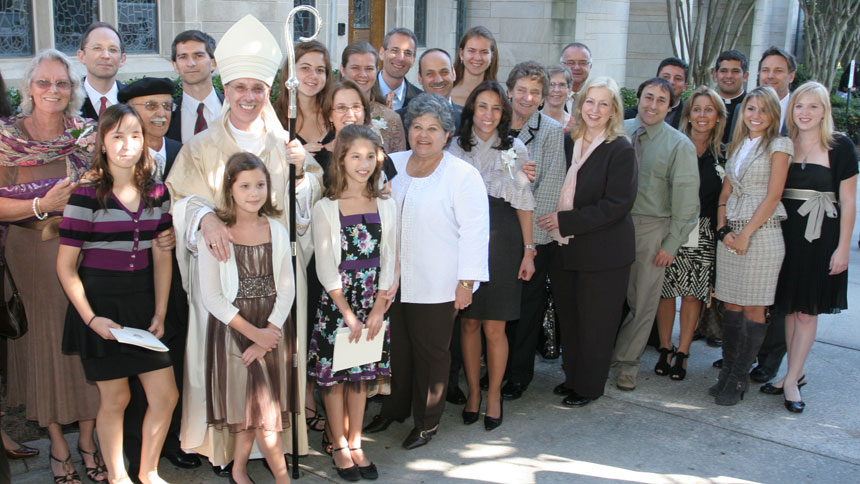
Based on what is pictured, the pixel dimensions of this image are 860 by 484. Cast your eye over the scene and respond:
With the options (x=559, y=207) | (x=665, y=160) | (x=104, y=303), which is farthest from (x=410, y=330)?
(x=665, y=160)

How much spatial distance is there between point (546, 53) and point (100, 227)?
11.1 metres

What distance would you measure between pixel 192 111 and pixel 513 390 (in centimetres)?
265

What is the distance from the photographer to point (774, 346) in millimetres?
5758

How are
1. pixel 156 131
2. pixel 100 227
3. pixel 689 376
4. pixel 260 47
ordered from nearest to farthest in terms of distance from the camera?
pixel 100 227
pixel 260 47
pixel 156 131
pixel 689 376

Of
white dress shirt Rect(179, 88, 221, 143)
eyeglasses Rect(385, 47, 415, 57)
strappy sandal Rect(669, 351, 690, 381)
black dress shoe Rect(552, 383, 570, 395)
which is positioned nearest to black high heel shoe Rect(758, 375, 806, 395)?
strappy sandal Rect(669, 351, 690, 381)

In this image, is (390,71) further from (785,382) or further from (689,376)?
(785,382)

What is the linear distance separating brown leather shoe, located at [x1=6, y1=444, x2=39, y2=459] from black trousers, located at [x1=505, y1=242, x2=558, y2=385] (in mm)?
2832

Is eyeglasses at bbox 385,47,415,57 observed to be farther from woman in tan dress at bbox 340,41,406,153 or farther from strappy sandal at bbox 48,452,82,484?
strappy sandal at bbox 48,452,82,484

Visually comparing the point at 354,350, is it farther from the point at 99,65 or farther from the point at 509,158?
the point at 99,65

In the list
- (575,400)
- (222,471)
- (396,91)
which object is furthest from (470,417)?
(396,91)

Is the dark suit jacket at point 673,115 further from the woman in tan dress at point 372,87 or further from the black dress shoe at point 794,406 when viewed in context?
the black dress shoe at point 794,406

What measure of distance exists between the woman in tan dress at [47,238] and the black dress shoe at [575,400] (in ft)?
8.96

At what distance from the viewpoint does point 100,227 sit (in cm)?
372

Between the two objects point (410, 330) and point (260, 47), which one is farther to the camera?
point (410, 330)
